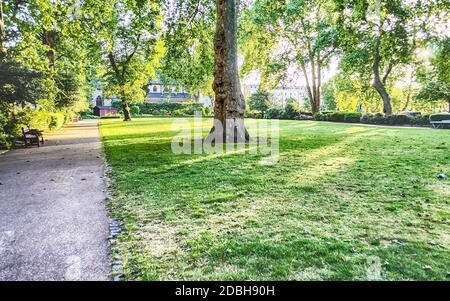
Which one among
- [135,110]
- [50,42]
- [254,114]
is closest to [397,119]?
[254,114]

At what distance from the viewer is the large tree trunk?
38.4 feet

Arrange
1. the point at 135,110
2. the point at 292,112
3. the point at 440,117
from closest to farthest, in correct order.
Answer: the point at 440,117 → the point at 292,112 → the point at 135,110

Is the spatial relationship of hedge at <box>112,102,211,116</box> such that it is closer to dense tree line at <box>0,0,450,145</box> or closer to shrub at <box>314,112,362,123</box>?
dense tree line at <box>0,0,450,145</box>

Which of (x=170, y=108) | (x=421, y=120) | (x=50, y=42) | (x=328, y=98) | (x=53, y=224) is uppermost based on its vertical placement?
(x=50, y=42)

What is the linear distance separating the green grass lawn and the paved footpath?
0.33 meters

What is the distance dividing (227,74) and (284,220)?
346 inches

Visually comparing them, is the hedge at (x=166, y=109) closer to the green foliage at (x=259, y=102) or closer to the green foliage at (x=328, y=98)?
the green foliage at (x=259, y=102)

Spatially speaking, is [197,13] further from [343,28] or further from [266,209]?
[266,209]

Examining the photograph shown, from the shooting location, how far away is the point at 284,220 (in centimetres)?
387

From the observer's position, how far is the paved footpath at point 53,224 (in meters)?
2.86

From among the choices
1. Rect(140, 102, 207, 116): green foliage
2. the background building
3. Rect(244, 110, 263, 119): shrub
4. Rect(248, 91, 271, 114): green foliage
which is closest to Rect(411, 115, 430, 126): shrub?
the background building

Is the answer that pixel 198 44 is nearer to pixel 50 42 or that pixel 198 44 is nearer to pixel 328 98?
pixel 50 42

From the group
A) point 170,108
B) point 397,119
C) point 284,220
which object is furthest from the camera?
→ point 170,108
